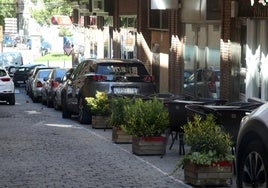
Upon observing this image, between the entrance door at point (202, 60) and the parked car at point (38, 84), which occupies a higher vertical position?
the entrance door at point (202, 60)

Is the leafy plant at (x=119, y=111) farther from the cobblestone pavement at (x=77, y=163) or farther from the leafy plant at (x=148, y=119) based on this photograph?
the leafy plant at (x=148, y=119)

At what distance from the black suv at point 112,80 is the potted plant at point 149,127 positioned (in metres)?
5.26

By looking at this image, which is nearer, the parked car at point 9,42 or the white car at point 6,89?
the white car at point 6,89

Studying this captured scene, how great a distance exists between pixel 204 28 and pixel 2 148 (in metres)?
9.51

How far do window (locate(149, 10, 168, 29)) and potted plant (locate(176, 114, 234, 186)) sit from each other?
16587 mm

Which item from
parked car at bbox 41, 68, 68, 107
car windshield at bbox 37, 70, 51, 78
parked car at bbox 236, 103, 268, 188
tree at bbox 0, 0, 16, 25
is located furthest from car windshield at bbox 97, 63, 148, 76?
tree at bbox 0, 0, 16, 25

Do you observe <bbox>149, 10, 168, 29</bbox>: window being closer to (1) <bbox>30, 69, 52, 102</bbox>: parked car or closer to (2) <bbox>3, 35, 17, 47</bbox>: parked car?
(1) <bbox>30, 69, 52, 102</bbox>: parked car

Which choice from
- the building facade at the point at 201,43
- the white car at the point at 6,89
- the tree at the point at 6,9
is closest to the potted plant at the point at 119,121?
the building facade at the point at 201,43

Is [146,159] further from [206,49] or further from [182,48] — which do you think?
[182,48]

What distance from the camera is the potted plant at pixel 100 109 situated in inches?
672

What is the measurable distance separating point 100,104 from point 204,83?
4893 mm

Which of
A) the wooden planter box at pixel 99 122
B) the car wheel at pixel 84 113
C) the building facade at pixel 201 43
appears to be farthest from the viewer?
the car wheel at pixel 84 113

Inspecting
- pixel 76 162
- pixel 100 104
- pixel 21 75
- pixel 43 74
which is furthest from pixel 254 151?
pixel 21 75

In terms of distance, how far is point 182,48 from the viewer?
23.2 meters
